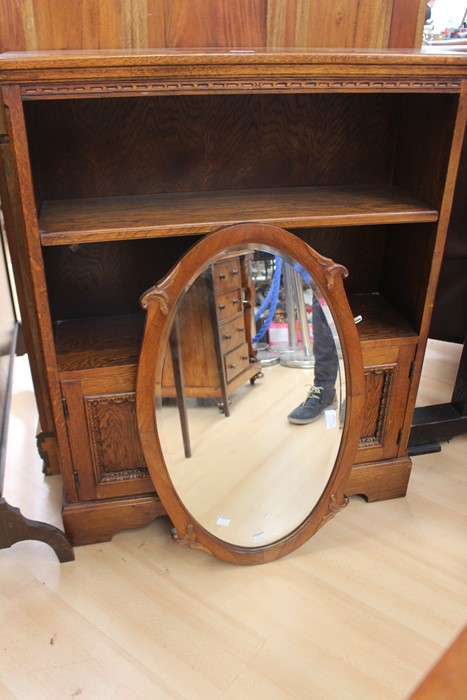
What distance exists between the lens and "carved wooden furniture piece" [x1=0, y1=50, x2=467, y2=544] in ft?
4.09

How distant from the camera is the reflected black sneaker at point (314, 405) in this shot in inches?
56.4

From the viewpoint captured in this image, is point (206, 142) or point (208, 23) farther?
point (206, 142)

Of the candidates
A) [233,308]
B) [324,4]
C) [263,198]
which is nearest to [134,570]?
[233,308]

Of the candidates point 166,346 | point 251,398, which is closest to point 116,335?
point 166,346

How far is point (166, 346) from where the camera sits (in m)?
1.32

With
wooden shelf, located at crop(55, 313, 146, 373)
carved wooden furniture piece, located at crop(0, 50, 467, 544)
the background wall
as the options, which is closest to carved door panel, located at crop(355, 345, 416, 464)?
carved wooden furniture piece, located at crop(0, 50, 467, 544)

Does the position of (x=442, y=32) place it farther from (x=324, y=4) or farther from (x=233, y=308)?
(x=233, y=308)

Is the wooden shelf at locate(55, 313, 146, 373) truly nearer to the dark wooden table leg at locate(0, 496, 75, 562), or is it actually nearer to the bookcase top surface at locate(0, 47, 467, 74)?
the dark wooden table leg at locate(0, 496, 75, 562)

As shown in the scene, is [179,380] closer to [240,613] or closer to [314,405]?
[314,405]

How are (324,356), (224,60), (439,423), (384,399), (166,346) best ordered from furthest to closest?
(439,423)
(384,399)
(324,356)
(166,346)
(224,60)

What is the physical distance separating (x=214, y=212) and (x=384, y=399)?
663 mm

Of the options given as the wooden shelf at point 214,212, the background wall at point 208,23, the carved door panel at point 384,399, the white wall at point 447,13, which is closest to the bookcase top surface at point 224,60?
the background wall at point 208,23

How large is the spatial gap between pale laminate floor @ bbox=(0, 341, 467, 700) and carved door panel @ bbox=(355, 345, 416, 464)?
178 millimetres

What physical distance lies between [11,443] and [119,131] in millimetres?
1061
